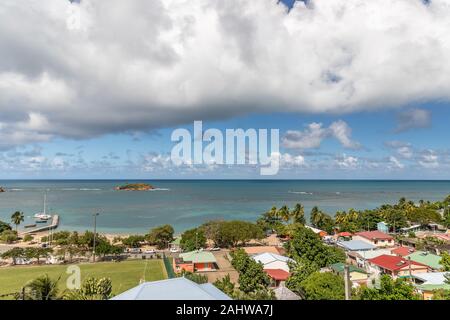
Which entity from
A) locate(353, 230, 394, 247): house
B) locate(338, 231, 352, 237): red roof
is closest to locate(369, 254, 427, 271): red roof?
locate(353, 230, 394, 247): house

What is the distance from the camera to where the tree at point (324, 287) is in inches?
427

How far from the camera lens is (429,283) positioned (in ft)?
43.5

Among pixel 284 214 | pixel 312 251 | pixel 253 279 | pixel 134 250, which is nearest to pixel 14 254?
pixel 134 250

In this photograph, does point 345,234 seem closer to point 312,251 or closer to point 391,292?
point 312,251

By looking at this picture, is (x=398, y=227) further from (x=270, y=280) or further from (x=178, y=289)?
Result: (x=178, y=289)

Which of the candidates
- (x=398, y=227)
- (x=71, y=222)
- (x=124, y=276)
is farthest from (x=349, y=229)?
(x=71, y=222)

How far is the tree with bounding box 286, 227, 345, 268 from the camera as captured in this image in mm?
17875

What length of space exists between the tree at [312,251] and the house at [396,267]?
2049 mm

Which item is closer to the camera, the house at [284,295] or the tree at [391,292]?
the tree at [391,292]

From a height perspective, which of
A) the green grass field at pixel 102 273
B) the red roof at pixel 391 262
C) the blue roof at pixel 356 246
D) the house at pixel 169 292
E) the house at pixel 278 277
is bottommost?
the green grass field at pixel 102 273

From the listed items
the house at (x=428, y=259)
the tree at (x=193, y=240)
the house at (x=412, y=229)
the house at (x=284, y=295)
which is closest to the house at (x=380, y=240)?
the house at (x=412, y=229)

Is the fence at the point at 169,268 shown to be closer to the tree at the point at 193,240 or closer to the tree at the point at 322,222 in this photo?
the tree at the point at 193,240
